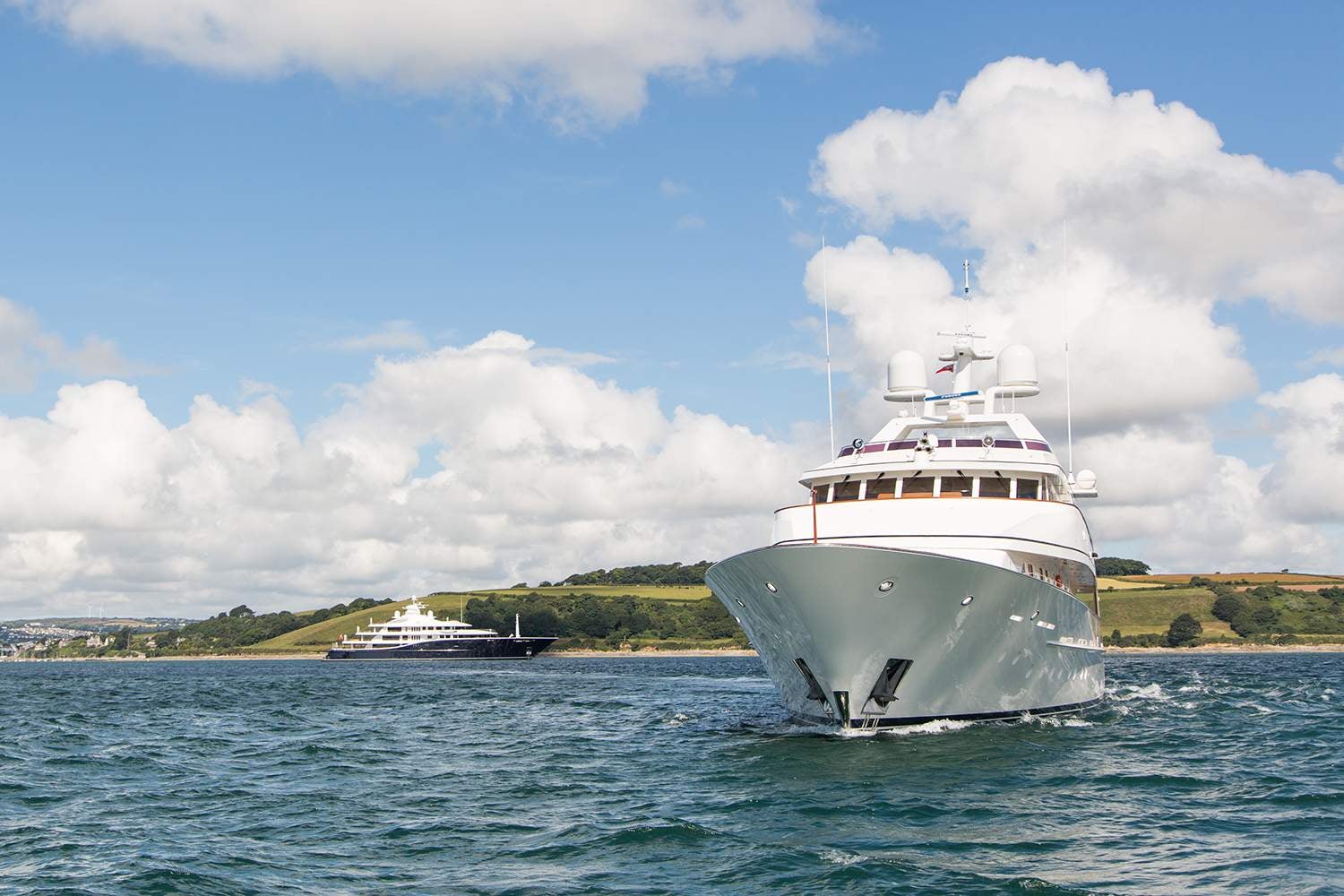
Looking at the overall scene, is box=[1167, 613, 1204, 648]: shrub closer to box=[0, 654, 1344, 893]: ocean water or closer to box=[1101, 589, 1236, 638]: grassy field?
box=[1101, 589, 1236, 638]: grassy field

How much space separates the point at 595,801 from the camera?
22641 mm

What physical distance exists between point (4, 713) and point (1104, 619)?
122 metres

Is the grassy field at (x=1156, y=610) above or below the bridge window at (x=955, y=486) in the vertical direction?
below

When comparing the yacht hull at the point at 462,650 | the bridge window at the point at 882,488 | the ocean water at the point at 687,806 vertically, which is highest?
the bridge window at the point at 882,488

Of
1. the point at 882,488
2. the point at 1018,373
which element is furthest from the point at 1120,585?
the point at 882,488

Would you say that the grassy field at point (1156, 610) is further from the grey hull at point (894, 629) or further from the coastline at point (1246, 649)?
the grey hull at point (894, 629)

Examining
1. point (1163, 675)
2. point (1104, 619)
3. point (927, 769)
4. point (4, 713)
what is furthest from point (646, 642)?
point (927, 769)

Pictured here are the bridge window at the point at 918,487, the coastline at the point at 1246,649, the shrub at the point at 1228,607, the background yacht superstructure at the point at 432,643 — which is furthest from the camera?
the background yacht superstructure at the point at 432,643

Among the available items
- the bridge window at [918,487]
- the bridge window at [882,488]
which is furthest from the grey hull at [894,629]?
the bridge window at [882,488]

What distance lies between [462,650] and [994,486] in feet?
438

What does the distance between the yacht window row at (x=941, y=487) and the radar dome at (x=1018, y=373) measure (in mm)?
7376

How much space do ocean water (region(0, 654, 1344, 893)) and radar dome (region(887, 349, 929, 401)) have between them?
12030 millimetres

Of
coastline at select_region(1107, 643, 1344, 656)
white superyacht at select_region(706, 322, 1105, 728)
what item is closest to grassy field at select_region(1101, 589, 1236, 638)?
coastline at select_region(1107, 643, 1344, 656)

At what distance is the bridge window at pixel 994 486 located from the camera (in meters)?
35.4
